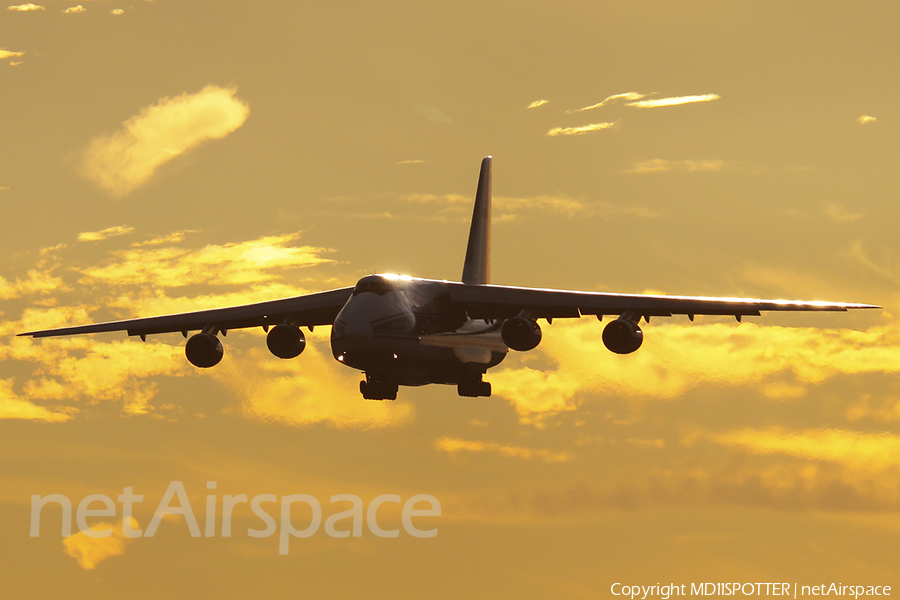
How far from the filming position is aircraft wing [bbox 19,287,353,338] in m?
36.0

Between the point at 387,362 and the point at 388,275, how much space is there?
2.72 meters

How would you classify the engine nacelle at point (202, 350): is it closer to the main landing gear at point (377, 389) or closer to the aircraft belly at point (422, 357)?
the main landing gear at point (377, 389)

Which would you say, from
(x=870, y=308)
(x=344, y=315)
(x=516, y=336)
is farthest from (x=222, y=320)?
(x=870, y=308)

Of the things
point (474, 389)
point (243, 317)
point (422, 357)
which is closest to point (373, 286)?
point (422, 357)

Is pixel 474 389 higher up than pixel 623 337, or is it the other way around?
pixel 474 389

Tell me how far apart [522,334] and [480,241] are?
11.3 meters

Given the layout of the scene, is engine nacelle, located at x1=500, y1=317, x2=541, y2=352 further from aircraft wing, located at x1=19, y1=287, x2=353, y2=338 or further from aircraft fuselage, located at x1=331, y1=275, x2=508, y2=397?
aircraft wing, located at x1=19, y1=287, x2=353, y2=338

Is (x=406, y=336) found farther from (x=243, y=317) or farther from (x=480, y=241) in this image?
(x=480, y=241)

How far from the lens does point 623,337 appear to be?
31891mm

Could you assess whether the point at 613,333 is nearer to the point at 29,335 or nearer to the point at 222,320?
the point at 222,320

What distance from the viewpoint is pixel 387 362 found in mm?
32312

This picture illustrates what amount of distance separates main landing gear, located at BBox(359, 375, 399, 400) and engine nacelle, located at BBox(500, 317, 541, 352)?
465 centimetres

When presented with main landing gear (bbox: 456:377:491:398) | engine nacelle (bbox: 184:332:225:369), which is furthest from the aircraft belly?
engine nacelle (bbox: 184:332:225:369)

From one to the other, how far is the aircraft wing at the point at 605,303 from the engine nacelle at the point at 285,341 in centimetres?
542
